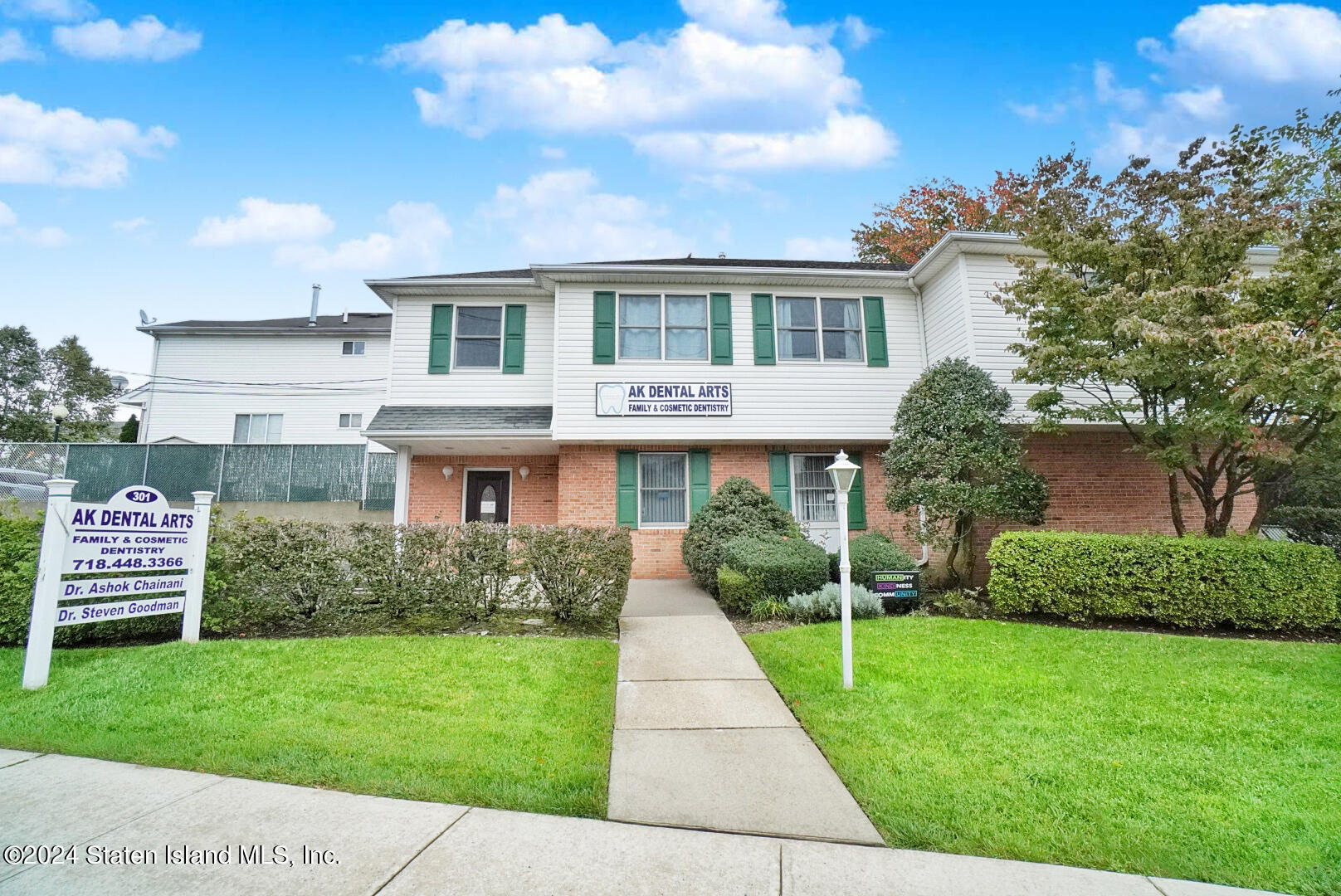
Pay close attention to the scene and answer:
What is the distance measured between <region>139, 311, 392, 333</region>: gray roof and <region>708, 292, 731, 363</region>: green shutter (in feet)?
42.9

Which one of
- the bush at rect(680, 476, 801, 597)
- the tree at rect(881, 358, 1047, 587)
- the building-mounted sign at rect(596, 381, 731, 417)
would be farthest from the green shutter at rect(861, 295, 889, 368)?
the bush at rect(680, 476, 801, 597)

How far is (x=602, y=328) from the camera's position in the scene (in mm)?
11586

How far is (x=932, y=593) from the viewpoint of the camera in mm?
9312

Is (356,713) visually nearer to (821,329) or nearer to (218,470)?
(821,329)

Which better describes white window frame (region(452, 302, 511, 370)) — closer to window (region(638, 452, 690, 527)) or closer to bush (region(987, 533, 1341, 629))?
window (region(638, 452, 690, 527))

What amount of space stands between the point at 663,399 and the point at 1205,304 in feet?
26.0

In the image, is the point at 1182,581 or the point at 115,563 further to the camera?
the point at 1182,581

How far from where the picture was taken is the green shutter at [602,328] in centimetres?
1148

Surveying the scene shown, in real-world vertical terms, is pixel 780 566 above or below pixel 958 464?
below

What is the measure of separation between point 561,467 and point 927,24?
10585mm

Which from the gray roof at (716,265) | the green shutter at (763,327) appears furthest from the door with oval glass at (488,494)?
the green shutter at (763,327)

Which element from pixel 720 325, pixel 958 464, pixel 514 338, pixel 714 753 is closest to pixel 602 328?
pixel 514 338

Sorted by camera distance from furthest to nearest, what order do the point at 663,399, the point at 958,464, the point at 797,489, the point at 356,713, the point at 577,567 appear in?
1. the point at 797,489
2. the point at 663,399
3. the point at 958,464
4. the point at 577,567
5. the point at 356,713

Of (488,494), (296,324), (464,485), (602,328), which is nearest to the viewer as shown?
(602,328)
